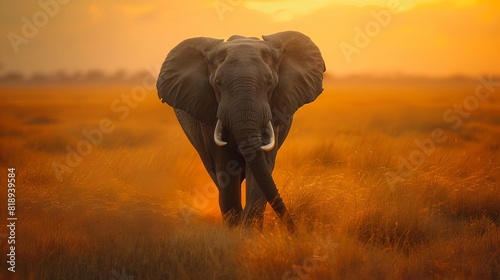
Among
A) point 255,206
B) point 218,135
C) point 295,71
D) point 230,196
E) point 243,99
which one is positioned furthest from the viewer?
point 230,196

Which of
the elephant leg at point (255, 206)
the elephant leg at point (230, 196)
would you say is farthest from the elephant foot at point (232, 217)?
the elephant leg at point (255, 206)

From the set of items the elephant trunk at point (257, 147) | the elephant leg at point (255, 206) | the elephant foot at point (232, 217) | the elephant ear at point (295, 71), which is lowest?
the elephant foot at point (232, 217)

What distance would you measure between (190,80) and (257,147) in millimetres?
1543

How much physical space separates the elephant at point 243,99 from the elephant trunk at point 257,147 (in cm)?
1

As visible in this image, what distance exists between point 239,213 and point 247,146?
5.17 ft

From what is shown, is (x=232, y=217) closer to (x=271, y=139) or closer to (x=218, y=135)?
(x=218, y=135)

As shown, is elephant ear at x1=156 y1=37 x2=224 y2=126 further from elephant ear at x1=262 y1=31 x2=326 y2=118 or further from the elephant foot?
the elephant foot

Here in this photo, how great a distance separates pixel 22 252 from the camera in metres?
7.97

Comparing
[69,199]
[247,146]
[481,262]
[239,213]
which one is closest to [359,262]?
[481,262]

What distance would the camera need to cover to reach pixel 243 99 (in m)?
8.51

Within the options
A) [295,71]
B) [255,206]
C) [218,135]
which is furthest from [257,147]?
[295,71]

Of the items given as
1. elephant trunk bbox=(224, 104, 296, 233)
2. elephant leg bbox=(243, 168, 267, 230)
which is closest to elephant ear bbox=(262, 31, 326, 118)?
elephant trunk bbox=(224, 104, 296, 233)

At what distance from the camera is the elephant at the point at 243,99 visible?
8.63m

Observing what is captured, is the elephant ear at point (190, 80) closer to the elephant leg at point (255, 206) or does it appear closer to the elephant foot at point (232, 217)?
the elephant leg at point (255, 206)
